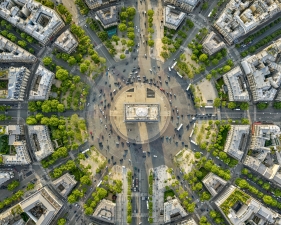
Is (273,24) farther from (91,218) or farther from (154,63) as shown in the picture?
(91,218)

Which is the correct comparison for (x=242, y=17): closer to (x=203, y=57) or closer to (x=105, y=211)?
(x=203, y=57)

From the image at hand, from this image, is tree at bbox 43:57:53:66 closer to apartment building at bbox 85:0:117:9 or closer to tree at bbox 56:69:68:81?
tree at bbox 56:69:68:81

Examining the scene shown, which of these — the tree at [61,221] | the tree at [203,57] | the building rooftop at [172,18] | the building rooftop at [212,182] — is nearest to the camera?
the building rooftop at [172,18]

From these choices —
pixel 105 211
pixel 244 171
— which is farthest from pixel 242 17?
pixel 105 211

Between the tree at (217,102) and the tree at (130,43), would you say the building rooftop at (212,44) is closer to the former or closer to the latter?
the tree at (217,102)

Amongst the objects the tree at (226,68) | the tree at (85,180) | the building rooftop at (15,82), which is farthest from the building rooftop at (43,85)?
the tree at (226,68)

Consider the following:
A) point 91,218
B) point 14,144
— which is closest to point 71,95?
point 14,144

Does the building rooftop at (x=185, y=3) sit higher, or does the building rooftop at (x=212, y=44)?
the building rooftop at (x=185, y=3)
